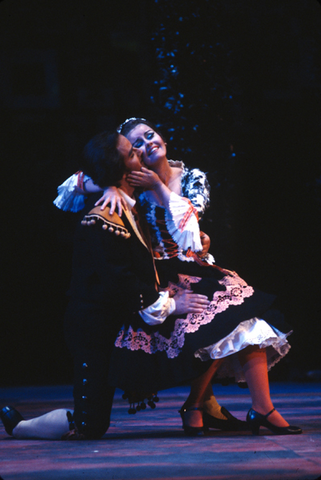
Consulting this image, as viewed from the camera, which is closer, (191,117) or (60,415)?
(60,415)

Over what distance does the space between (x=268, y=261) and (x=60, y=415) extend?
295 centimetres

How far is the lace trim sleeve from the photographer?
2256 millimetres

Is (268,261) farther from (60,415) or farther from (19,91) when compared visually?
(60,415)

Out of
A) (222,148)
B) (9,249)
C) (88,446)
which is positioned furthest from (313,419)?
(9,249)

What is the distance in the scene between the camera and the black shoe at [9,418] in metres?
2.18

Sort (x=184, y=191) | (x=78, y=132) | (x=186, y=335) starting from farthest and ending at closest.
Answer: (x=78, y=132) < (x=184, y=191) < (x=186, y=335)

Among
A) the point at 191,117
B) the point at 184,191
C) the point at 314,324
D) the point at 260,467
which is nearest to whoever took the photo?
the point at 260,467

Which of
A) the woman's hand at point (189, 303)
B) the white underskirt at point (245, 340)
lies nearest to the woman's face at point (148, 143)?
the woman's hand at point (189, 303)

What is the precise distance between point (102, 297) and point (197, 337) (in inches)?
14.0

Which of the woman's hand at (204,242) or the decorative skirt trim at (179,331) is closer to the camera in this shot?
the decorative skirt trim at (179,331)

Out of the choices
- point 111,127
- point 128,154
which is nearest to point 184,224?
point 128,154

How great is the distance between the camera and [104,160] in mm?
2053

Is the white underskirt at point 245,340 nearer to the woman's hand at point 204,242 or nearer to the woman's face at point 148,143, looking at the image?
the woman's hand at point 204,242

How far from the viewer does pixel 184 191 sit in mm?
2357
